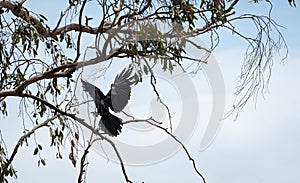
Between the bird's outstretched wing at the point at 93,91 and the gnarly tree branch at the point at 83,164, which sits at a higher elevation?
the bird's outstretched wing at the point at 93,91

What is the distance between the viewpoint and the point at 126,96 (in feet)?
12.3

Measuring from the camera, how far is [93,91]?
12.0ft

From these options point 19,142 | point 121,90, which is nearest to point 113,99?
point 121,90

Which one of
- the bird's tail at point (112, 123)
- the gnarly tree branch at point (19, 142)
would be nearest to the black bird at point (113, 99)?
the bird's tail at point (112, 123)

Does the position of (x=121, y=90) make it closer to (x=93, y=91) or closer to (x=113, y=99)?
(x=113, y=99)

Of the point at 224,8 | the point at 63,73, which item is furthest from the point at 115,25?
the point at 224,8

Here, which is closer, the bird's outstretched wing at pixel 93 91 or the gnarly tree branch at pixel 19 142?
the bird's outstretched wing at pixel 93 91

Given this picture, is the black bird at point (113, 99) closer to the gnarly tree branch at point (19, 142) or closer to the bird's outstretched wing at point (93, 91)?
the bird's outstretched wing at point (93, 91)

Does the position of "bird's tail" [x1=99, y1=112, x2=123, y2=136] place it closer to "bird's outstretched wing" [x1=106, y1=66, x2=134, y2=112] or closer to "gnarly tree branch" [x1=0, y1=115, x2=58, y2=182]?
"bird's outstretched wing" [x1=106, y1=66, x2=134, y2=112]

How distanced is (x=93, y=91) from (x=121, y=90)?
0.18 meters

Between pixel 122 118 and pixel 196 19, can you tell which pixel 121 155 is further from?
pixel 196 19

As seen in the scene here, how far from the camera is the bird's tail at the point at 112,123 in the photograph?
3.66m

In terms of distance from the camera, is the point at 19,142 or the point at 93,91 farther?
the point at 19,142

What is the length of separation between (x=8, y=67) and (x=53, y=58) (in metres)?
0.34
